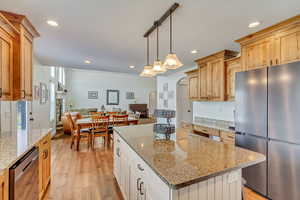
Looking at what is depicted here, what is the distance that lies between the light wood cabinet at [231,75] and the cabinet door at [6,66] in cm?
346

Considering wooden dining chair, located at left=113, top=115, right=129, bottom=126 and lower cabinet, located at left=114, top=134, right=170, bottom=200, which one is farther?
wooden dining chair, located at left=113, top=115, right=129, bottom=126

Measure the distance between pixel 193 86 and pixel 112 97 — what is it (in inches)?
285

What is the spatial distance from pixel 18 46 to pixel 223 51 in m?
3.38

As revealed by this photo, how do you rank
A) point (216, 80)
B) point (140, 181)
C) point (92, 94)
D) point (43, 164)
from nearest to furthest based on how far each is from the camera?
1. point (140, 181)
2. point (43, 164)
3. point (216, 80)
4. point (92, 94)

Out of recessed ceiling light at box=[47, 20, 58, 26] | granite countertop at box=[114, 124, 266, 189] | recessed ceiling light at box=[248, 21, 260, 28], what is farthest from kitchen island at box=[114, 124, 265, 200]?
recessed ceiling light at box=[47, 20, 58, 26]

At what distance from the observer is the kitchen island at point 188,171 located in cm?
92

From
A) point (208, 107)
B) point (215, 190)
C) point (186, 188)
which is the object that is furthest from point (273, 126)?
point (208, 107)

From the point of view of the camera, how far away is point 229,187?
3.51 ft

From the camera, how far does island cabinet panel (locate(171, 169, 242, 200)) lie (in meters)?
0.92

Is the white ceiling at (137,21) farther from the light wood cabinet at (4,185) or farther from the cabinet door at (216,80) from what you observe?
the light wood cabinet at (4,185)

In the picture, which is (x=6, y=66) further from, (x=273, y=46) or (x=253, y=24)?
(x=273, y=46)

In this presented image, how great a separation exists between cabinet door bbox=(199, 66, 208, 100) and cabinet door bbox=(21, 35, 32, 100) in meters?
3.35

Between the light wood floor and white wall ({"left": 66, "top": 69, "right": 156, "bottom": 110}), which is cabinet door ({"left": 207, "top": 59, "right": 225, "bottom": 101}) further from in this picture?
white wall ({"left": 66, "top": 69, "right": 156, "bottom": 110})

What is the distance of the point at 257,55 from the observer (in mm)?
2299
